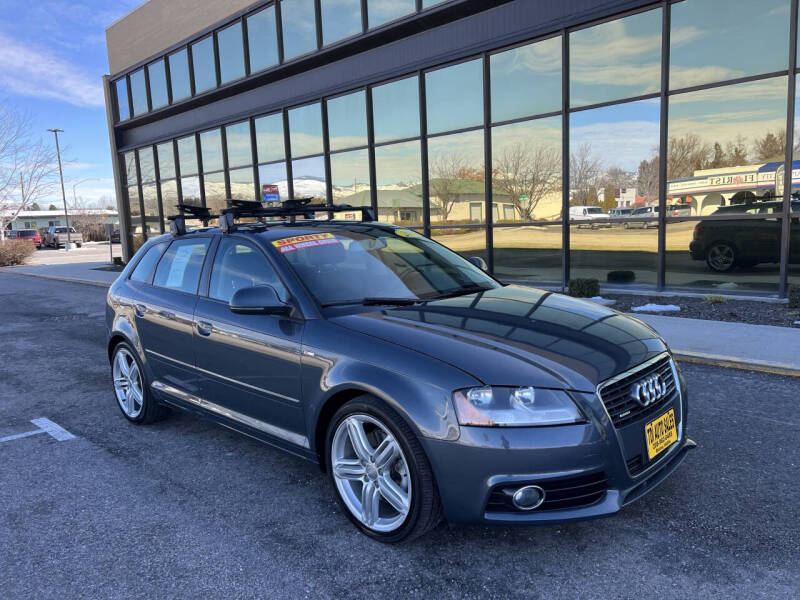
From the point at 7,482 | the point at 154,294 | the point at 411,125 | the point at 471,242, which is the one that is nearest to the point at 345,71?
the point at 411,125

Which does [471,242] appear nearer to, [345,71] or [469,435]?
[345,71]

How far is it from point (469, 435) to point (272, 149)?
15.9 m

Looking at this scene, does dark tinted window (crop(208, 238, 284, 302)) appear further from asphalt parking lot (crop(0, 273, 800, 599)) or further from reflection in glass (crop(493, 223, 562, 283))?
reflection in glass (crop(493, 223, 562, 283))

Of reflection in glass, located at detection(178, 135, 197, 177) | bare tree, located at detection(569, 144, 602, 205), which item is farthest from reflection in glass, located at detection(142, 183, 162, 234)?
bare tree, located at detection(569, 144, 602, 205)

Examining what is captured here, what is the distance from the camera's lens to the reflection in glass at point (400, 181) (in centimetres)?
1367

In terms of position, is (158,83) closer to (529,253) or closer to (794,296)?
(529,253)

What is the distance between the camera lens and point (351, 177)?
49.5 feet

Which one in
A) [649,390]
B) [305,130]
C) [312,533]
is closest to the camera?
[649,390]

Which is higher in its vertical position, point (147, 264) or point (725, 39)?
point (725, 39)

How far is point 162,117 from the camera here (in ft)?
69.1

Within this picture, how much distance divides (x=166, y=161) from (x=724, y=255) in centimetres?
1892

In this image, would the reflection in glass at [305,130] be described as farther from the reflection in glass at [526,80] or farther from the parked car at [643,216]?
the parked car at [643,216]

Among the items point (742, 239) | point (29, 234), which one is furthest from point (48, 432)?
point (29, 234)

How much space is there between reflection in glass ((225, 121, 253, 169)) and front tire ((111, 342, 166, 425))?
1389 centimetres
